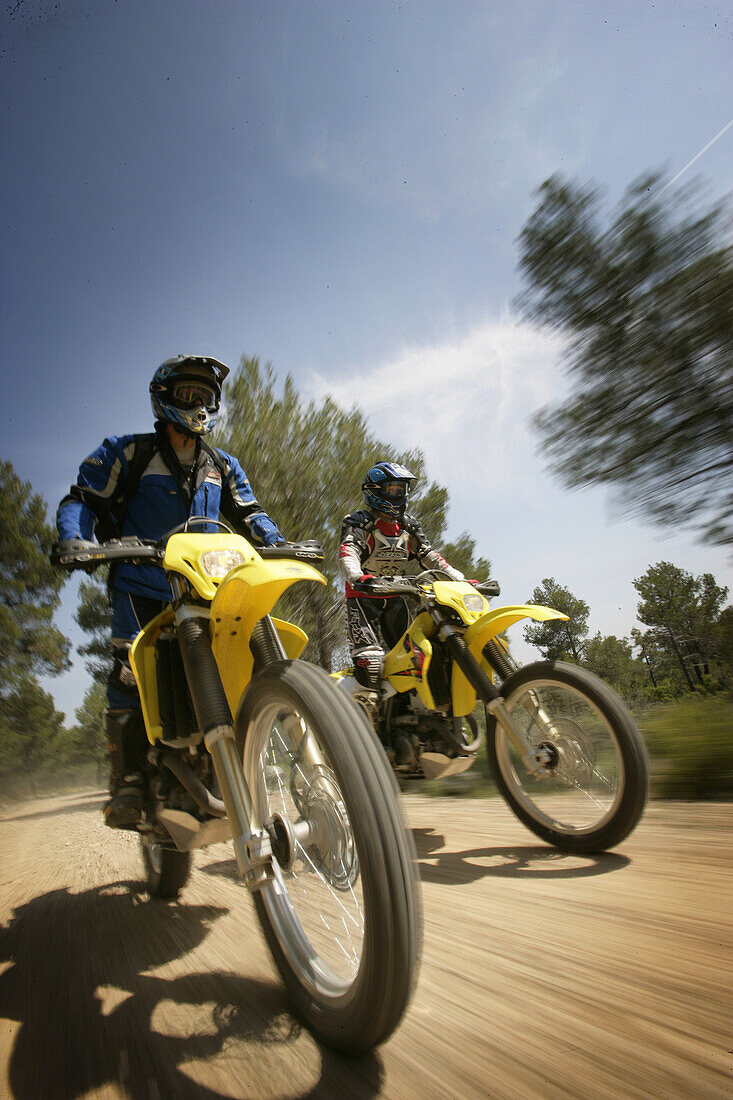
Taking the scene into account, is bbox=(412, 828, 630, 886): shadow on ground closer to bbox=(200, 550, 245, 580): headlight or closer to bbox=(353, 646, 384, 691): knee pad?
bbox=(353, 646, 384, 691): knee pad

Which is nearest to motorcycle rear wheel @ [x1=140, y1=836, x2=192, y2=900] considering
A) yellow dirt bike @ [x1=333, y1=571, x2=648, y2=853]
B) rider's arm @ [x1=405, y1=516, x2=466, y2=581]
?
yellow dirt bike @ [x1=333, y1=571, x2=648, y2=853]

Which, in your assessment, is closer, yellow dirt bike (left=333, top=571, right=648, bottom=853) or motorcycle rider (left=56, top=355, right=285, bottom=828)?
motorcycle rider (left=56, top=355, right=285, bottom=828)

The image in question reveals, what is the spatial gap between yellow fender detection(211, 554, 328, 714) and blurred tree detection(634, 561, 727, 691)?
4.68 metres

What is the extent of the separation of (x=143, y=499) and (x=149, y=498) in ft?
0.10

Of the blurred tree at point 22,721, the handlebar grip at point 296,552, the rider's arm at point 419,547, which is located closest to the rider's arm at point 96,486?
the handlebar grip at point 296,552

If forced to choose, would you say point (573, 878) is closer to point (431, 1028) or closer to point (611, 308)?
point (431, 1028)

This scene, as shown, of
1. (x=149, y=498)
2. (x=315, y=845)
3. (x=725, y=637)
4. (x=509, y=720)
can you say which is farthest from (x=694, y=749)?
(x=149, y=498)

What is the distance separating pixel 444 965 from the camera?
1.71 meters

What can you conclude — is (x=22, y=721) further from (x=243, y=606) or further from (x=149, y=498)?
(x=243, y=606)

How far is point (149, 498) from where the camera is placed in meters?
2.63

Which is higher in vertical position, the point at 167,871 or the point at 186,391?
the point at 186,391

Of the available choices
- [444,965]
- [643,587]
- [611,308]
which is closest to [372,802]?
[444,965]

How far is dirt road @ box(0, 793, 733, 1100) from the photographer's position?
1200mm

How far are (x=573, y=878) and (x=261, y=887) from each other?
4.78 feet
